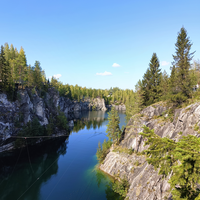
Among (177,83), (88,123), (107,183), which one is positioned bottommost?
(107,183)

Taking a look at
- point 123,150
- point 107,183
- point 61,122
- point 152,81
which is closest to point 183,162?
point 107,183

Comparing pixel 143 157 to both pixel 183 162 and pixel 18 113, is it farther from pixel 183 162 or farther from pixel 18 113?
A: pixel 18 113

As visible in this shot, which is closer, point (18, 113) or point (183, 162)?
point (183, 162)

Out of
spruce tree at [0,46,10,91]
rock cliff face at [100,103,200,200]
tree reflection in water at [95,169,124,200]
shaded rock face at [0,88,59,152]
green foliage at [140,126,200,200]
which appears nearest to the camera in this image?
green foliage at [140,126,200,200]

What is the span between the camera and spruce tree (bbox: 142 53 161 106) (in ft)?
117

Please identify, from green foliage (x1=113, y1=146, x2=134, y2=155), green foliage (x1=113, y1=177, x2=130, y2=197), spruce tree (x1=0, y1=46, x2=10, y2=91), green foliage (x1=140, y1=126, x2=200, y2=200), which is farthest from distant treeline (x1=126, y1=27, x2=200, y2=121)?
spruce tree (x1=0, y1=46, x2=10, y2=91)

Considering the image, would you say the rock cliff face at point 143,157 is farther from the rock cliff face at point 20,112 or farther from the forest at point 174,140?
the rock cliff face at point 20,112

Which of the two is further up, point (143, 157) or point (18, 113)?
point (18, 113)

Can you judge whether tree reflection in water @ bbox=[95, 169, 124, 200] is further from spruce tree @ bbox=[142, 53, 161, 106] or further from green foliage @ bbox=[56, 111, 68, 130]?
green foliage @ bbox=[56, 111, 68, 130]

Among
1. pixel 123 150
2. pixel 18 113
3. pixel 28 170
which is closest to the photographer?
pixel 123 150

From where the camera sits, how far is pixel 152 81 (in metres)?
36.2

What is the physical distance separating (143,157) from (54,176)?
64.1 ft

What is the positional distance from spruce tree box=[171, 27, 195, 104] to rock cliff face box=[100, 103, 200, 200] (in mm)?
3329

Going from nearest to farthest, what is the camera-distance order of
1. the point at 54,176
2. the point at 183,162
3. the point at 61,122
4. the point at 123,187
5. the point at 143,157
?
the point at 183,162 < the point at 123,187 < the point at 143,157 < the point at 54,176 < the point at 61,122
